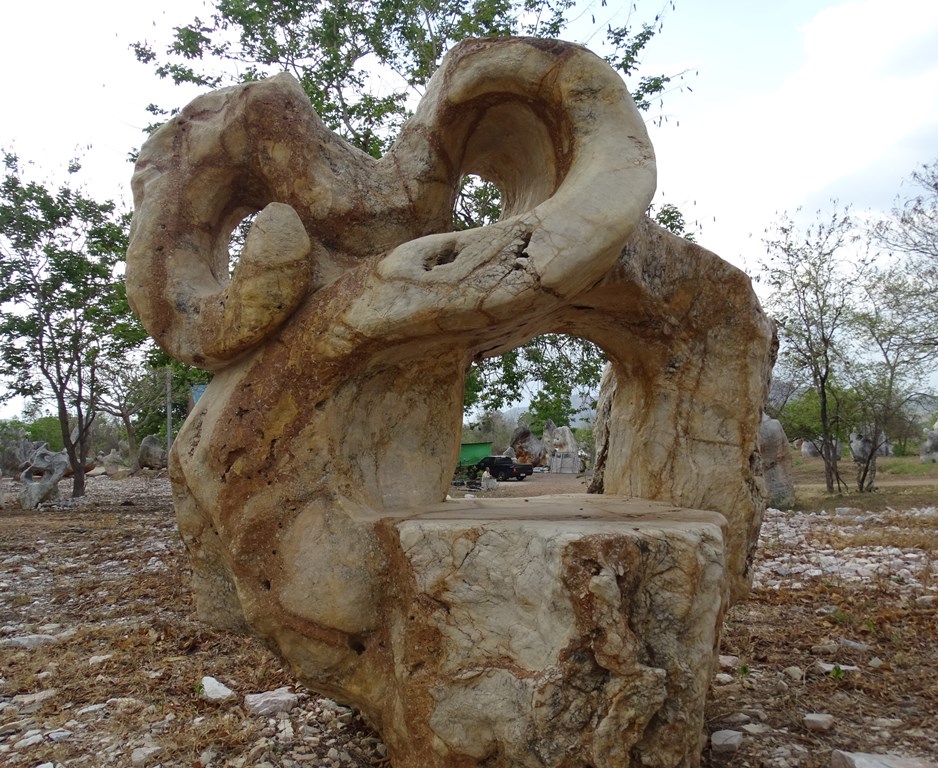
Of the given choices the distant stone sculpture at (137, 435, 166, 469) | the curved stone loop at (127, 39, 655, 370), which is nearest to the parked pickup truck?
the distant stone sculpture at (137, 435, 166, 469)

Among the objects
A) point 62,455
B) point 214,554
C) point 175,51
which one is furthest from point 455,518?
point 62,455

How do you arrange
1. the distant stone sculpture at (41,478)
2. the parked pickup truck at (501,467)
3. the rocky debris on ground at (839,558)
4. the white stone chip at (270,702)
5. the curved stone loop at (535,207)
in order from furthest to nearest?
1. the parked pickup truck at (501,467)
2. the distant stone sculpture at (41,478)
3. the rocky debris on ground at (839,558)
4. the white stone chip at (270,702)
5. the curved stone loop at (535,207)

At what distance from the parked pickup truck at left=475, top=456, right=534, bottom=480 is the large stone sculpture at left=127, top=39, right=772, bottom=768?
561 inches

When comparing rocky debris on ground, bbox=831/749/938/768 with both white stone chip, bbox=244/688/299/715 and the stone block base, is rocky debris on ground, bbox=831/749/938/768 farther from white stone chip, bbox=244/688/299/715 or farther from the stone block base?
white stone chip, bbox=244/688/299/715

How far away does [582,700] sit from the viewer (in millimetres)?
2047

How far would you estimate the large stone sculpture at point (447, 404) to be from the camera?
2119mm

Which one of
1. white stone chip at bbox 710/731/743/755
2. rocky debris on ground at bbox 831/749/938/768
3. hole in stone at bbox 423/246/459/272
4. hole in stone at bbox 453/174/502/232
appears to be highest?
hole in stone at bbox 453/174/502/232

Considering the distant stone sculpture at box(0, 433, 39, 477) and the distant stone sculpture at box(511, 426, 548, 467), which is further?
the distant stone sculpture at box(511, 426, 548, 467)

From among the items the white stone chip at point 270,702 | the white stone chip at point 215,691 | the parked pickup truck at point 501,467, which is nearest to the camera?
the white stone chip at point 270,702

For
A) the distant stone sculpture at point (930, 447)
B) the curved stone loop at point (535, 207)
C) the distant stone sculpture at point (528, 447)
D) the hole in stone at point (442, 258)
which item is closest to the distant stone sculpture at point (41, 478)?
the curved stone loop at point (535, 207)

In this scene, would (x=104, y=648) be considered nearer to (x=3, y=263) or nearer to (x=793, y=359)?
(x=3, y=263)

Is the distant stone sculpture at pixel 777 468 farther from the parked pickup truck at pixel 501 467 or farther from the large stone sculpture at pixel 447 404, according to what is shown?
the large stone sculpture at pixel 447 404

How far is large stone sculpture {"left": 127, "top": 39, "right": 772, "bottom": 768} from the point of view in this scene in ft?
6.95

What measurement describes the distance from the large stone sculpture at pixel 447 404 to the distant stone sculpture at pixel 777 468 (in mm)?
8887
